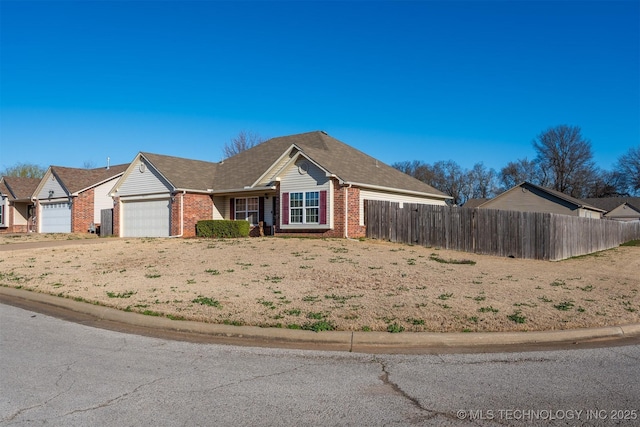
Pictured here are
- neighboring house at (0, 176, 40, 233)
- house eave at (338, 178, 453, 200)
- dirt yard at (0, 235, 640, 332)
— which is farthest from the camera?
neighboring house at (0, 176, 40, 233)

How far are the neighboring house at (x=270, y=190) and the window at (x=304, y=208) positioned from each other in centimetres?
5

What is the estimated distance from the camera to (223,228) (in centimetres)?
2456

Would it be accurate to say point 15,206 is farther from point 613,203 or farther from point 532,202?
point 613,203

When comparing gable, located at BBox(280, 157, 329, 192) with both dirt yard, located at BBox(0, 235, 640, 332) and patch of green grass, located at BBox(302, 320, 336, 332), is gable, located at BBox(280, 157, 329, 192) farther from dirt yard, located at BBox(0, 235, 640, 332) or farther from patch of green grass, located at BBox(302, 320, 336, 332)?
patch of green grass, located at BBox(302, 320, 336, 332)

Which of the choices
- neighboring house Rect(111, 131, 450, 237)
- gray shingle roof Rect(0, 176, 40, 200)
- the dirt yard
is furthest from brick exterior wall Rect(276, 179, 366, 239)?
gray shingle roof Rect(0, 176, 40, 200)

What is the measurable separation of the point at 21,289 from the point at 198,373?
7.48 meters

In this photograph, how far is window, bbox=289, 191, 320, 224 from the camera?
895 inches

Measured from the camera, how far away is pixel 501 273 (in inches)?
511

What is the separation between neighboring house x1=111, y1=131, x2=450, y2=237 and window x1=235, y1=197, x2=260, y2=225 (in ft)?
0.18

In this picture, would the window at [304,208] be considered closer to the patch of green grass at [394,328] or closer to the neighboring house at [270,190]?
the neighboring house at [270,190]

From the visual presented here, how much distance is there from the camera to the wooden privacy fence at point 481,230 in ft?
61.4

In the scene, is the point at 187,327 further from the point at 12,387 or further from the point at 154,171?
the point at 154,171

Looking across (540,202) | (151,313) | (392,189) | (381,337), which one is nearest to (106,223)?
(392,189)

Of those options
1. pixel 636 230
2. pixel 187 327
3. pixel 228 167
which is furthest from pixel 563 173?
pixel 187 327
